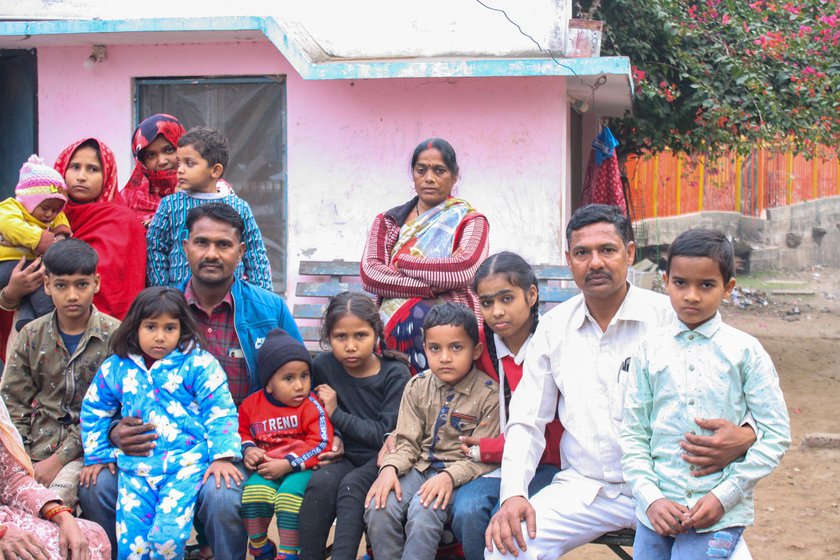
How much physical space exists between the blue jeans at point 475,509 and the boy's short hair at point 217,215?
1.44m

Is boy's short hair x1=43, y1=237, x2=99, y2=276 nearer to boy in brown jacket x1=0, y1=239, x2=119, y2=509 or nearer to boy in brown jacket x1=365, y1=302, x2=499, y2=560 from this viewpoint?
boy in brown jacket x1=0, y1=239, x2=119, y2=509

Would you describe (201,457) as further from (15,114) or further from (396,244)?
(15,114)

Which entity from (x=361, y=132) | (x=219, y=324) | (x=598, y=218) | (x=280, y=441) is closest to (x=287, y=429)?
(x=280, y=441)

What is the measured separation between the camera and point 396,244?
14.5ft

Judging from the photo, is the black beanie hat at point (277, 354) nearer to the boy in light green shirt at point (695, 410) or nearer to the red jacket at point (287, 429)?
the red jacket at point (287, 429)

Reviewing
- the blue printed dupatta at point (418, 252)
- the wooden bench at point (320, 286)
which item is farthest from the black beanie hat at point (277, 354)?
the wooden bench at point (320, 286)

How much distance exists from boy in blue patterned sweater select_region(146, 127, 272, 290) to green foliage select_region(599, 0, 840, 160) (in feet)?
17.1

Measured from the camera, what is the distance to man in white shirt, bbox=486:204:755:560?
3109mm

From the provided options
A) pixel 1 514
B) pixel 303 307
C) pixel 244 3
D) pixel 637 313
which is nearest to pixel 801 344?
pixel 303 307

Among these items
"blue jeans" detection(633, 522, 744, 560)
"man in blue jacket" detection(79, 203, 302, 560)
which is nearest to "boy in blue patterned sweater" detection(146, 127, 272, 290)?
"man in blue jacket" detection(79, 203, 302, 560)

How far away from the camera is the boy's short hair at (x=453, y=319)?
11.5 ft

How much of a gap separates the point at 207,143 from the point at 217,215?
0.52 metres

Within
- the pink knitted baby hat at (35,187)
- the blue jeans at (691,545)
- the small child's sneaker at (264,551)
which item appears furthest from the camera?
the pink knitted baby hat at (35,187)

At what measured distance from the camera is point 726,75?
348 inches
